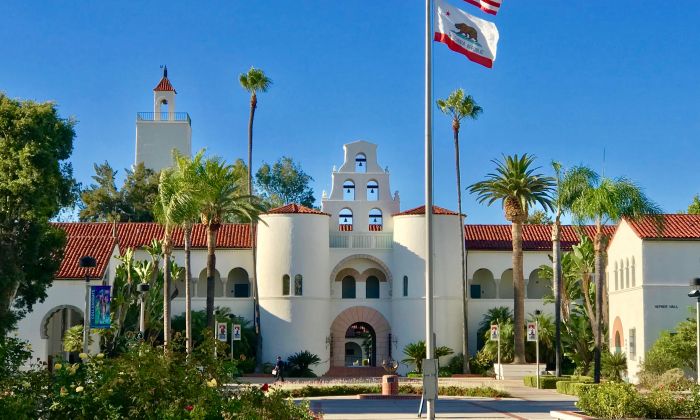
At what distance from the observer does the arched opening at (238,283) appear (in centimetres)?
6353

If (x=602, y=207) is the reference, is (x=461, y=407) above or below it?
below

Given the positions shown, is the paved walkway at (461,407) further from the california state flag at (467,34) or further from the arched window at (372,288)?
the arched window at (372,288)

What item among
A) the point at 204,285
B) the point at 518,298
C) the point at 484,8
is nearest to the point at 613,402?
the point at 484,8

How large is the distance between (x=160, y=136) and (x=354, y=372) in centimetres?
3287

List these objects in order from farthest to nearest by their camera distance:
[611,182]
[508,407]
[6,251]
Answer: [611,182]
[6,251]
[508,407]

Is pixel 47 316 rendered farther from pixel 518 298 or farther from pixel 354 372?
pixel 518 298

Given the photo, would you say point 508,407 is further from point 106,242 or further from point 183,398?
point 106,242

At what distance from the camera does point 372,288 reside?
207 ft

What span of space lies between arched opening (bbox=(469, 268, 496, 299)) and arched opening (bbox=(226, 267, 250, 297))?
14.0 m

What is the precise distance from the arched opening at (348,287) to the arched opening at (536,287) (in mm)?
10969

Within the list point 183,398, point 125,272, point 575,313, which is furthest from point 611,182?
point 183,398

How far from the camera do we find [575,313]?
59.7 meters

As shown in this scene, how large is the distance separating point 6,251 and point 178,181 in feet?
30.2

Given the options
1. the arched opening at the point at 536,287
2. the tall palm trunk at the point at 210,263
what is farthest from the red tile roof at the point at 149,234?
the arched opening at the point at 536,287
